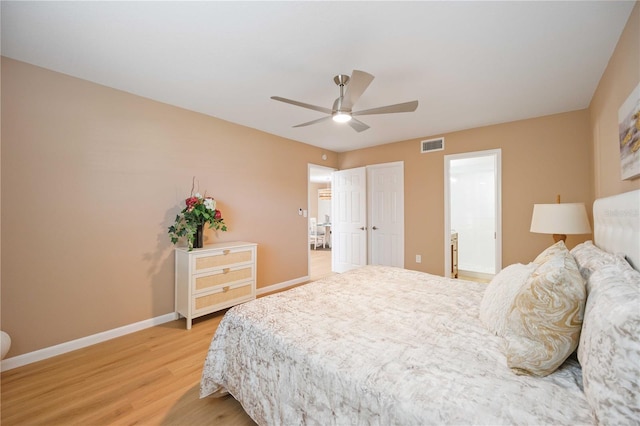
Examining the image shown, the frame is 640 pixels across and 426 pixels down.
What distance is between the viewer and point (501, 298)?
1.42 m

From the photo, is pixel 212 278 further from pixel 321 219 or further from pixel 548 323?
pixel 321 219

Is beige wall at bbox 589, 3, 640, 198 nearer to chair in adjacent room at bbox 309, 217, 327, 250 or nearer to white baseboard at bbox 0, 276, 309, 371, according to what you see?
white baseboard at bbox 0, 276, 309, 371

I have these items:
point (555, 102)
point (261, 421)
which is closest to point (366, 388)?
point (261, 421)

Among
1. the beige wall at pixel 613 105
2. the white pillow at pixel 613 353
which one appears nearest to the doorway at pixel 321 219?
the beige wall at pixel 613 105

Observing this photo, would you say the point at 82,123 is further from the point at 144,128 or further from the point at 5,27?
the point at 5,27

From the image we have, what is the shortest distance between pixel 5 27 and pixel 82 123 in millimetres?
805

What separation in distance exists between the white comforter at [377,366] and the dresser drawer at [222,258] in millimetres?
1338

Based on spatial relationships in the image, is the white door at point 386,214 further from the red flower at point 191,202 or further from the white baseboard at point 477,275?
the red flower at point 191,202

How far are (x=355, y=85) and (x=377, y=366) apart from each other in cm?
183

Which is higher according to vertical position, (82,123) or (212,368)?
(82,123)

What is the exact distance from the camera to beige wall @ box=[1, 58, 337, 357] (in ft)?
7.01

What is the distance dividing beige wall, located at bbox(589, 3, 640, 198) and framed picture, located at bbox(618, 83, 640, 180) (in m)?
0.08

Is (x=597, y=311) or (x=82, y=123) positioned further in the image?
(x=82, y=123)

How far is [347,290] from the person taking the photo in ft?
6.82
